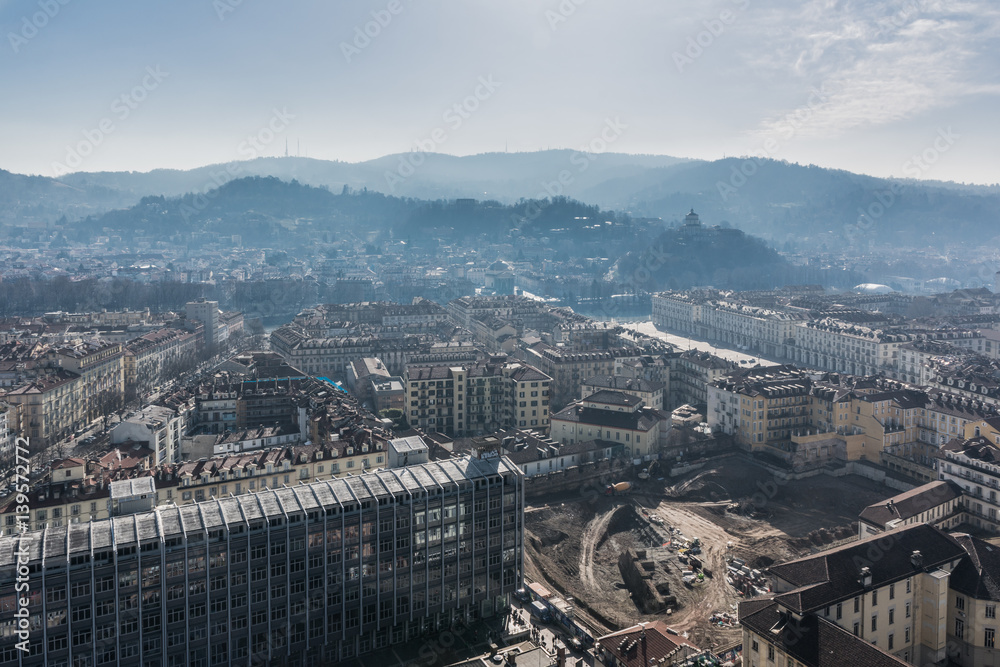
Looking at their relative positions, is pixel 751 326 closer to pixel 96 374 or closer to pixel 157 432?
pixel 96 374

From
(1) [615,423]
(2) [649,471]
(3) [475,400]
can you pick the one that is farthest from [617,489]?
(3) [475,400]

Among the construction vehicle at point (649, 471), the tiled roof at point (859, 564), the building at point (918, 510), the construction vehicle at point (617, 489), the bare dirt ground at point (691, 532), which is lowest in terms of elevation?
the bare dirt ground at point (691, 532)

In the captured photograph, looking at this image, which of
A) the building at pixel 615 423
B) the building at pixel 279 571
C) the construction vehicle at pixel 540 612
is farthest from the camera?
the building at pixel 615 423

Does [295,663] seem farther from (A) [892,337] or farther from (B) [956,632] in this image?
(A) [892,337]

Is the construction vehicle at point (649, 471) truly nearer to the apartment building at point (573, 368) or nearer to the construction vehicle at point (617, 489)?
the construction vehicle at point (617, 489)

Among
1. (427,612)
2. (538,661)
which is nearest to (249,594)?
(427,612)

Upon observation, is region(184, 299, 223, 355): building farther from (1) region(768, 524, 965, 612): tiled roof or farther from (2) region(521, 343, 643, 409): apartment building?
(1) region(768, 524, 965, 612): tiled roof

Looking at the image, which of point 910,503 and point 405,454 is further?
point 910,503

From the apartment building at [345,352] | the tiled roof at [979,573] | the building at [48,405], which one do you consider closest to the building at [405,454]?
the tiled roof at [979,573]
